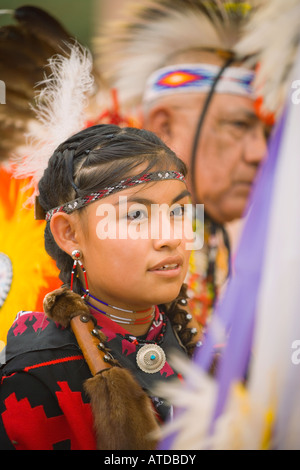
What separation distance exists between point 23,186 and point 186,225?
594 millimetres

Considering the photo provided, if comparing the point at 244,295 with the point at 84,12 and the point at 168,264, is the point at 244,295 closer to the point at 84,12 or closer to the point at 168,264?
the point at 168,264

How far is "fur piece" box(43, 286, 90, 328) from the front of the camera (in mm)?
1154

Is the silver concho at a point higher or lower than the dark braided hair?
lower

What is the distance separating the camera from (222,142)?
7.18 ft

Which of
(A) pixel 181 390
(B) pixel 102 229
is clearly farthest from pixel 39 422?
(B) pixel 102 229

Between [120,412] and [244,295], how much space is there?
1.24 ft

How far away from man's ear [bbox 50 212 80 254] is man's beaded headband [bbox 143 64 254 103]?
115 centimetres

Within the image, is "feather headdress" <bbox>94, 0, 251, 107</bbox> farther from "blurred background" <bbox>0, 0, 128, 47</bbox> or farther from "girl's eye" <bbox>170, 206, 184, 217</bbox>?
"girl's eye" <bbox>170, 206, 184, 217</bbox>

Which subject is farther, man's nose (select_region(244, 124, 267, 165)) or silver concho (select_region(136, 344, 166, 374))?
man's nose (select_region(244, 124, 267, 165))

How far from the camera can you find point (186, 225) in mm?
1210

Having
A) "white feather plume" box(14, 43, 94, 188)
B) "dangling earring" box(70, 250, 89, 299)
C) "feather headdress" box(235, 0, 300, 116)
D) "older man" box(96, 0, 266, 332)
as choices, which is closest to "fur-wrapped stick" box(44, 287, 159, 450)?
"dangling earring" box(70, 250, 89, 299)

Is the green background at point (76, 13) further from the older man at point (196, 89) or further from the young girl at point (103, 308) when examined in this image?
the young girl at point (103, 308)

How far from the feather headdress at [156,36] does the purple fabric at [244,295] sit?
1430mm

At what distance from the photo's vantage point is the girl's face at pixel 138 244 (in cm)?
110
